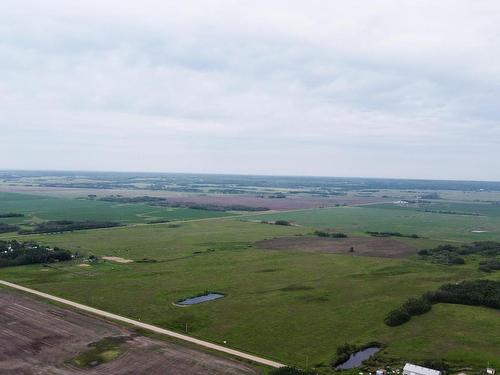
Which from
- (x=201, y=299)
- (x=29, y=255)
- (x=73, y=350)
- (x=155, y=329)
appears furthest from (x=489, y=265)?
(x=29, y=255)

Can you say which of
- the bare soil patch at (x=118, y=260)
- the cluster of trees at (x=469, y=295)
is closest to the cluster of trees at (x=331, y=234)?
the bare soil patch at (x=118, y=260)

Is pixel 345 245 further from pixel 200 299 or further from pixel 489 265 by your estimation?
pixel 200 299

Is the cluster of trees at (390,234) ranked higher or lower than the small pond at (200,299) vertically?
higher

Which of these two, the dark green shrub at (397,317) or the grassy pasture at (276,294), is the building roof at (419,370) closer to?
the grassy pasture at (276,294)

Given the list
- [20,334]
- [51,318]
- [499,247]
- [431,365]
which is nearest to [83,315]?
[51,318]

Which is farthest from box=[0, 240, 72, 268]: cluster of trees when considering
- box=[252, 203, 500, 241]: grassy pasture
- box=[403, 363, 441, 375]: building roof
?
box=[252, 203, 500, 241]: grassy pasture
